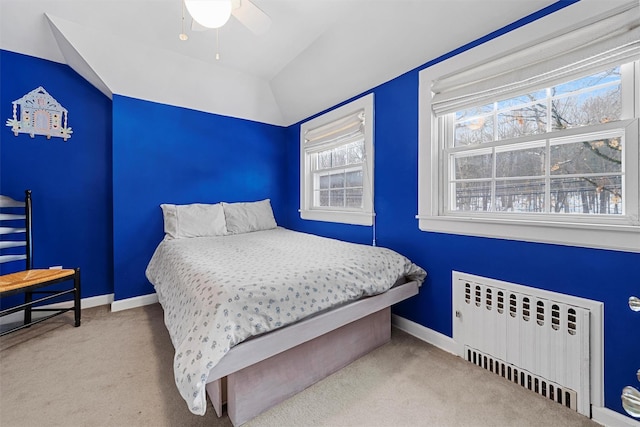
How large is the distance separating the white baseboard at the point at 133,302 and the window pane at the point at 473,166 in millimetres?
3185

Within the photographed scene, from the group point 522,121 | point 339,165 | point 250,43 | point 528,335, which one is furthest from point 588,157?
point 250,43

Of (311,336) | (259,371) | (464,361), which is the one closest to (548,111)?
(464,361)

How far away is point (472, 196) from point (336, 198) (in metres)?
1.53

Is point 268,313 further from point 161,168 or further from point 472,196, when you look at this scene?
point 161,168

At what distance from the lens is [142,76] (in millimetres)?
2594

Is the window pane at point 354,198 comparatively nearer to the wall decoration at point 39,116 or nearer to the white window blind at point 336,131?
the white window blind at point 336,131

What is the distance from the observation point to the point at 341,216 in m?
2.87

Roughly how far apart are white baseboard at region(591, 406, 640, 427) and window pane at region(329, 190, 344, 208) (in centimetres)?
233

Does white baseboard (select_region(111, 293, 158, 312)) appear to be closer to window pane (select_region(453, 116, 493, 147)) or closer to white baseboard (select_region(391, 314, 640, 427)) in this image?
white baseboard (select_region(391, 314, 640, 427))

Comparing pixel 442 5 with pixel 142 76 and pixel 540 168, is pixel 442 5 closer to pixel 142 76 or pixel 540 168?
pixel 540 168

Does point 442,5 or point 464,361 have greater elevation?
point 442,5

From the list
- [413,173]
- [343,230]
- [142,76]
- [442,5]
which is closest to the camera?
[442,5]

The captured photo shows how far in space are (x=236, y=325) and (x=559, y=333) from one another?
1.64 m

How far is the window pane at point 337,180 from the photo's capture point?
3055 mm
